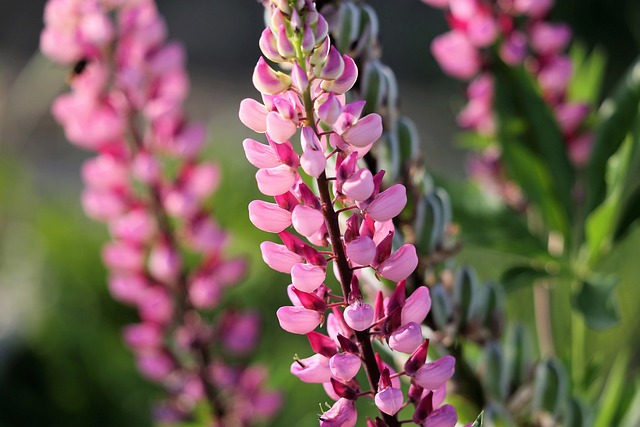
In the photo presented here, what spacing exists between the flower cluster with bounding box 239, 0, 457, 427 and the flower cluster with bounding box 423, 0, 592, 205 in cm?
38

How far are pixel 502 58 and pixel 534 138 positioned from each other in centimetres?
9

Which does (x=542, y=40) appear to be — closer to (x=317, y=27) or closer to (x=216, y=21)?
(x=317, y=27)

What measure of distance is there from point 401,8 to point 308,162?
7.36 meters

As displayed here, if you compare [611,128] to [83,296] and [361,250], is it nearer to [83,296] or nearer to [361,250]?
[361,250]

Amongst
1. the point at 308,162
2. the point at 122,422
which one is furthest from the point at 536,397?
the point at 122,422

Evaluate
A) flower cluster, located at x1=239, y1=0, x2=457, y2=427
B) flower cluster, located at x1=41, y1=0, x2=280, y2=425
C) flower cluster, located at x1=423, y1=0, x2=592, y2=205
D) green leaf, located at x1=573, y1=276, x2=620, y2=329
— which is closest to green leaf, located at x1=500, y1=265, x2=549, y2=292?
green leaf, located at x1=573, y1=276, x2=620, y2=329

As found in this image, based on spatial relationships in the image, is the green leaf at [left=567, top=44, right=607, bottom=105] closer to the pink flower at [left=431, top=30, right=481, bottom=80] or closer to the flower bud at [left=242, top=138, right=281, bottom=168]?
the pink flower at [left=431, top=30, right=481, bottom=80]

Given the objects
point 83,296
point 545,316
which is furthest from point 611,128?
point 83,296

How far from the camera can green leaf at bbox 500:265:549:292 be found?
738 millimetres

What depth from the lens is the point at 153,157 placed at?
38.8 inches

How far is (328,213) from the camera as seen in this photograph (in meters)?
0.46

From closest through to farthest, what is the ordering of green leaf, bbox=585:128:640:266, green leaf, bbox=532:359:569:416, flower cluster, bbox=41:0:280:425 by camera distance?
green leaf, bbox=532:359:569:416
green leaf, bbox=585:128:640:266
flower cluster, bbox=41:0:280:425

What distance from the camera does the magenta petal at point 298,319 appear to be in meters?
0.47

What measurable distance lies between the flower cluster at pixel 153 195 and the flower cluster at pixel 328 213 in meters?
0.52
